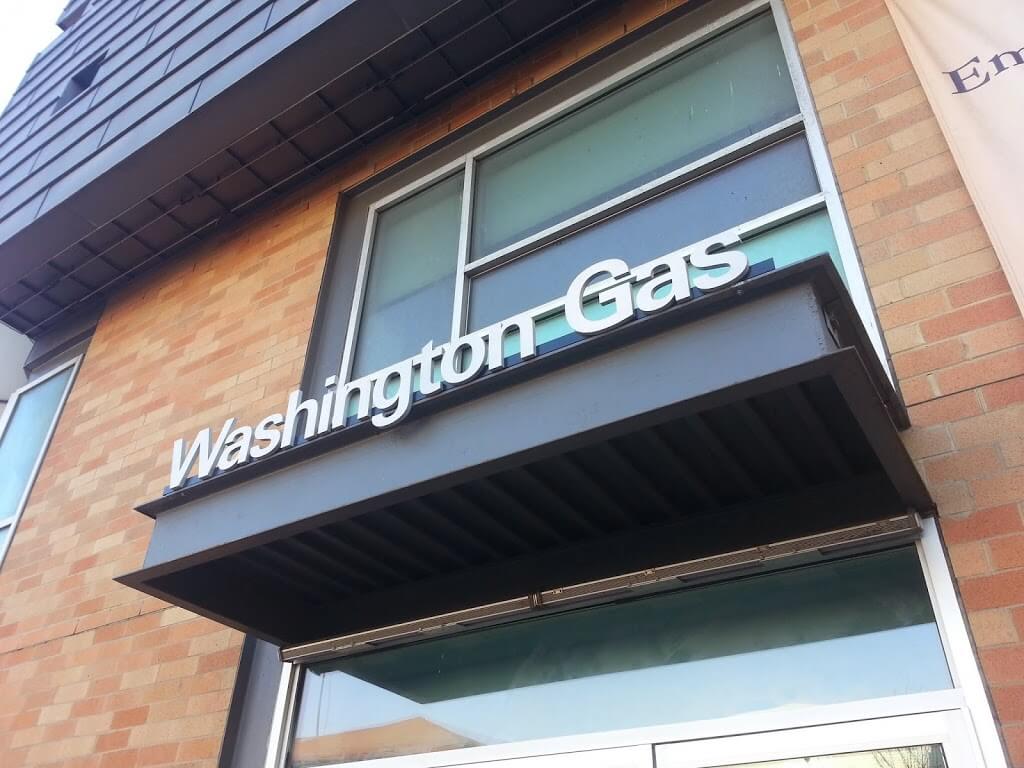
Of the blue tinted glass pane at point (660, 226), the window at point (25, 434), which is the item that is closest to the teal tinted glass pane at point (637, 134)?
the blue tinted glass pane at point (660, 226)

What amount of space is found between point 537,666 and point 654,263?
1.78m

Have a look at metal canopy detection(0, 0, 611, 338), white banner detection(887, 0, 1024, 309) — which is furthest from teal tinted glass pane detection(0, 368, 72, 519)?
white banner detection(887, 0, 1024, 309)

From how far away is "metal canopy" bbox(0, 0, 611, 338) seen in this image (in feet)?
19.0

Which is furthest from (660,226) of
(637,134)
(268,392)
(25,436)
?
(25,436)

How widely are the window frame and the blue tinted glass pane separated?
0.05 m

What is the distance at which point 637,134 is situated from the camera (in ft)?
16.8

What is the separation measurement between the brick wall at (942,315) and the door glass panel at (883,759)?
0.22m

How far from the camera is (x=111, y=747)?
4.70 meters

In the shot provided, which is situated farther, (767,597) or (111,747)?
(111,747)

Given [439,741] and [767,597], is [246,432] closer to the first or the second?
[439,741]

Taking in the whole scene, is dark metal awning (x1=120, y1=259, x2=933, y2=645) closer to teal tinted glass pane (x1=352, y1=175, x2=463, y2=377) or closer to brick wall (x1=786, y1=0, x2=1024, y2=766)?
brick wall (x1=786, y1=0, x2=1024, y2=766)

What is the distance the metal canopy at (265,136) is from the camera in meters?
5.79

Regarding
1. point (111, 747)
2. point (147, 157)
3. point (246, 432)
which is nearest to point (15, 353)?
point (147, 157)

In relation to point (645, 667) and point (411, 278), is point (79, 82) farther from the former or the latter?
point (645, 667)
